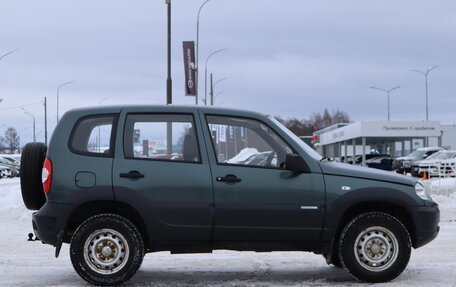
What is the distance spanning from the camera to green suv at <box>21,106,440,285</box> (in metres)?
7.08

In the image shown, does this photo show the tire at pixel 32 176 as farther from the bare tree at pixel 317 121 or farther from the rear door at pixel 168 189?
the bare tree at pixel 317 121

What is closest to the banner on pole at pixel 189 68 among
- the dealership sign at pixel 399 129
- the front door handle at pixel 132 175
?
the front door handle at pixel 132 175

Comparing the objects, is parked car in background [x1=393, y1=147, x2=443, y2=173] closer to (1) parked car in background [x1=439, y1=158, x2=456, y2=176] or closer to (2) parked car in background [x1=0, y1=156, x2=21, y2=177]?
(1) parked car in background [x1=439, y1=158, x2=456, y2=176]

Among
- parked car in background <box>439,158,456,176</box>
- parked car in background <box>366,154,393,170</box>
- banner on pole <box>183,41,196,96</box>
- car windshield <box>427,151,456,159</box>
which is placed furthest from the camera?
parked car in background <box>366,154,393,170</box>

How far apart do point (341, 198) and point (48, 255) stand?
4.54 meters

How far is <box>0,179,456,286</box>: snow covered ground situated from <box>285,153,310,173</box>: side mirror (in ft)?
3.74

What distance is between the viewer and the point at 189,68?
93.1 ft

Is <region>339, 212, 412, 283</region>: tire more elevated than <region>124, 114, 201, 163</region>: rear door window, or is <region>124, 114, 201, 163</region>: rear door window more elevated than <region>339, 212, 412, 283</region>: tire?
<region>124, 114, 201, 163</region>: rear door window

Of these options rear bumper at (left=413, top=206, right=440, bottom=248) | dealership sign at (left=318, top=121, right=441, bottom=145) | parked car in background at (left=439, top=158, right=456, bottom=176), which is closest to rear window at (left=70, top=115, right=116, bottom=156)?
rear bumper at (left=413, top=206, right=440, bottom=248)

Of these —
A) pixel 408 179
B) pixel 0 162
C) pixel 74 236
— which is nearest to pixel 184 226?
pixel 74 236

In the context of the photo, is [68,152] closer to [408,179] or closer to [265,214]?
[265,214]

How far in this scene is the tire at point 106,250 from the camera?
703 centimetres

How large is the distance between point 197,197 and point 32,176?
171 cm

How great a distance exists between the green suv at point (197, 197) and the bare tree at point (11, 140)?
11895cm
